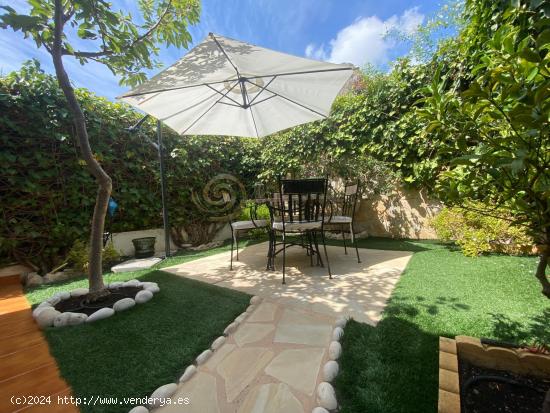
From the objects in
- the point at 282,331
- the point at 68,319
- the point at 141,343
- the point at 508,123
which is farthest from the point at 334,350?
the point at 68,319

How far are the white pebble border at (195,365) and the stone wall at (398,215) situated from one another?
12.8 ft

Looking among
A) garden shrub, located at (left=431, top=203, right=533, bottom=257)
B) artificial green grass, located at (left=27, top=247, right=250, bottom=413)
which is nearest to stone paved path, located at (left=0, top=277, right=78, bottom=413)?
artificial green grass, located at (left=27, top=247, right=250, bottom=413)

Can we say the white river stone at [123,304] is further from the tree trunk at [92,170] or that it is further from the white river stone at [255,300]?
the white river stone at [255,300]

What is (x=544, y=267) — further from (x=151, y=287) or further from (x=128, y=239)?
(x=128, y=239)

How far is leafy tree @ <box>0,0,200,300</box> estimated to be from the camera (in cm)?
173

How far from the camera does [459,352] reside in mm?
1139

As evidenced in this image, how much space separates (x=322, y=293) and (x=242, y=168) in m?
4.86

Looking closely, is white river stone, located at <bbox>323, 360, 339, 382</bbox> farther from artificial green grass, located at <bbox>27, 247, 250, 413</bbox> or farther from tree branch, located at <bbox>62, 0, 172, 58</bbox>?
tree branch, located at <bbox>62, 0, 172, 58</bbox>

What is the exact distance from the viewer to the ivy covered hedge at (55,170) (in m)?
3.23

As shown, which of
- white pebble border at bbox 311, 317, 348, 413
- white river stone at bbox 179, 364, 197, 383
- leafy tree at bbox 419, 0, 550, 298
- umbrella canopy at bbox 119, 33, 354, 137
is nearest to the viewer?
leafy tree at bbox 419, 0, 550, 298

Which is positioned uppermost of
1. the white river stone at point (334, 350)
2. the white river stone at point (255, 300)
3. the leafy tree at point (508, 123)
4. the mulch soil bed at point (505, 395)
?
the leafy tree at point (508, 123)

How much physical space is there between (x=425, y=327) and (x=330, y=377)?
79 centimetres

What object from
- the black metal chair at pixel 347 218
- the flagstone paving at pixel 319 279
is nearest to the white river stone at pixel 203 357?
the flagstone paving at pixel 319 279

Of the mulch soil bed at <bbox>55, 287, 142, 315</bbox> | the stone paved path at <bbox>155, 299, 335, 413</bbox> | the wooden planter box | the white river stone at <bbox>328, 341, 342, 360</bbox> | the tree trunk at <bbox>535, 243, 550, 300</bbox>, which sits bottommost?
the stone paved path at <bbox>155, 299, 335, 413</bbox>
